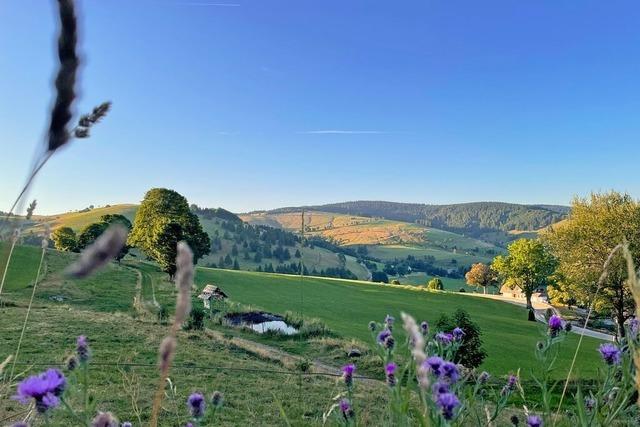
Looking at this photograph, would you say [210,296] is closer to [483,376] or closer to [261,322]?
[261,322]

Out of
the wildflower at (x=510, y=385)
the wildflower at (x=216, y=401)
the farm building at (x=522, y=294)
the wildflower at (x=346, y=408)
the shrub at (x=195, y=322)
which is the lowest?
the farm building at (x=522, y=294)

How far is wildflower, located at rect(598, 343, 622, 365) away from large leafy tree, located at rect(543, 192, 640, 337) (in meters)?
30.5

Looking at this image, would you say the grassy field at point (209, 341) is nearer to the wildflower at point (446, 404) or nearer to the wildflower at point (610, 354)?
the wildflower at point (610, 354)

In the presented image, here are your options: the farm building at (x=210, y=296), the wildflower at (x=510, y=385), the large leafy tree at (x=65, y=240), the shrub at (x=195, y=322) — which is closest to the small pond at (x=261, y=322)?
the shrub at (x=195, y=322)

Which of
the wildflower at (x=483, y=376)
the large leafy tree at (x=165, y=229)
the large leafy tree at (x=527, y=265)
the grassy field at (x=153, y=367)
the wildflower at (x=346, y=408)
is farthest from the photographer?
the large leafy tree at (x=527, y=265)

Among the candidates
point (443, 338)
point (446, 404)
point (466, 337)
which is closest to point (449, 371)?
point (446, 404)

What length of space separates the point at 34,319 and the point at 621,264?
31.5 metres

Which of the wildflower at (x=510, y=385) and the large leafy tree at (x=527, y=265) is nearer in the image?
the wildflower at (x=510, y=385)

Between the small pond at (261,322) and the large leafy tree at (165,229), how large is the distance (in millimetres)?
9642

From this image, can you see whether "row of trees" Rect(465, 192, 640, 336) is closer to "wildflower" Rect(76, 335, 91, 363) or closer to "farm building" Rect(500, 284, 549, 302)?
"wildflower" Rect(76, 335, 91, 363)

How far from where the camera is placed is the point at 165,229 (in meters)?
40.3

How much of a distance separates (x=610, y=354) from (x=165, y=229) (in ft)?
133

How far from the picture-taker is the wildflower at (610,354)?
2.67 metres

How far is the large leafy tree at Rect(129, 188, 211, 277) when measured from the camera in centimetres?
4041
